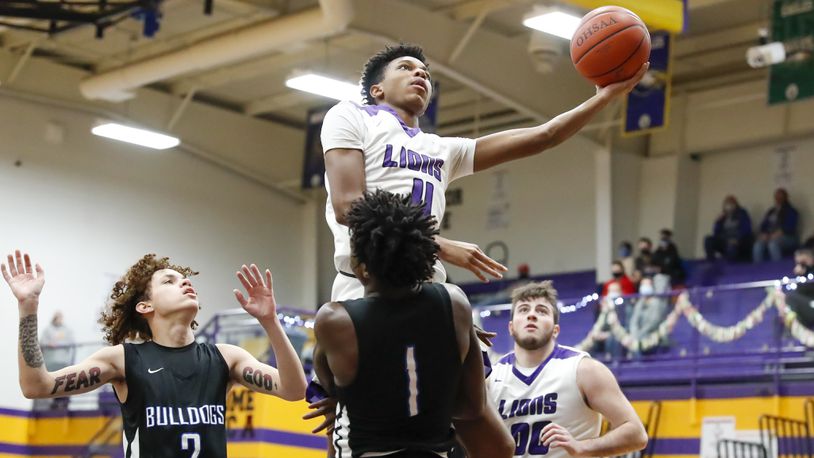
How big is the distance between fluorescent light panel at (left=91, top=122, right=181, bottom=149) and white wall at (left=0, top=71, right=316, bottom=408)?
3.56 ft

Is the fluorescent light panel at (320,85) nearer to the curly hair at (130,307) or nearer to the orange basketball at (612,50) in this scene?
the curly hair at (130,307)

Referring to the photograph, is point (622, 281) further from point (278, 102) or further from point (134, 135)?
point (278, 102)

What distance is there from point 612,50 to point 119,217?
61.0 ft

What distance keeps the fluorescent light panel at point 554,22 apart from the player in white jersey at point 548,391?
9478mm

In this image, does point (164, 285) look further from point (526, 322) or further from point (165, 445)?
point (526, 322)

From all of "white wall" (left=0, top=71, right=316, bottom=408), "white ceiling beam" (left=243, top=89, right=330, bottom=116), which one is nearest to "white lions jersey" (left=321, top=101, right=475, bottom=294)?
"white wall" (left=0, top=71, right=316, bottom=408)

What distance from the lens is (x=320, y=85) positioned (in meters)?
18.5

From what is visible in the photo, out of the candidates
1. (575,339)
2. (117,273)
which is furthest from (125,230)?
(575,339)

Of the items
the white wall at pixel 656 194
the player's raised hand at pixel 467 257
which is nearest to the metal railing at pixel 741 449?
the white wall at pixel 656 194

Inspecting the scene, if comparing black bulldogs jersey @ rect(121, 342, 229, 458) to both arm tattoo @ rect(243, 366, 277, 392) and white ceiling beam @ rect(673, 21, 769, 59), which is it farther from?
white ceiling beam @ rect(673, 21, 769, 59)

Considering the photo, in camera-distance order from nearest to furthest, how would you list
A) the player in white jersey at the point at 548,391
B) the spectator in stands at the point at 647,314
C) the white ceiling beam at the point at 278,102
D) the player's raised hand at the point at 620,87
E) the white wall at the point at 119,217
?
the player's raised hand at the point at 620,87
the player in white jersey at the point at 548,391
the spectator in stands at the point at 647,314
the white wall at the point at 119,217
the white ceiling beam at the point at 278,102

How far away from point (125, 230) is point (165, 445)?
18.0 meters

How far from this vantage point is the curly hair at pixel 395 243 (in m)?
3.61

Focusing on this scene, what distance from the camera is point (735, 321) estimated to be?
13.6 metres
